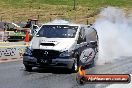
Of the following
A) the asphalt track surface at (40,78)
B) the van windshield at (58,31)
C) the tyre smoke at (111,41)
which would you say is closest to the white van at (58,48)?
the van windshield at (58,31)

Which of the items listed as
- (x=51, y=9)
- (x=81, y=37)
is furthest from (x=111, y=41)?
(x=51, y=9)

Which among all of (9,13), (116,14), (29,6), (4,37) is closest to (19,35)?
(4,37)

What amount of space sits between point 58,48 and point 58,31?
139 cm

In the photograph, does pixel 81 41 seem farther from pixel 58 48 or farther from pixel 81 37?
pixel 58 48

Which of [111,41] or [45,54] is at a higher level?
[45,54]

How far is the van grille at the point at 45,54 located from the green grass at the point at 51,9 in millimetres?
54023

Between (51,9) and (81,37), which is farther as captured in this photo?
(51,9)

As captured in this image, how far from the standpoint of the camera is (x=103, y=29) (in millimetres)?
21875

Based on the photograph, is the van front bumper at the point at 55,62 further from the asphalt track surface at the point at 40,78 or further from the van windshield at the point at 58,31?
the van windshield at the point at 58,31

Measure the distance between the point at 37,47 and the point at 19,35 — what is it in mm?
20793

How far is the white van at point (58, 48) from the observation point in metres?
14.5

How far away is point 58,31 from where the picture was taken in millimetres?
15719

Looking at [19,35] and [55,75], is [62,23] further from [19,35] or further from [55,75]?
[19,35]

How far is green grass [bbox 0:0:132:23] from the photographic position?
7550 centimetres
